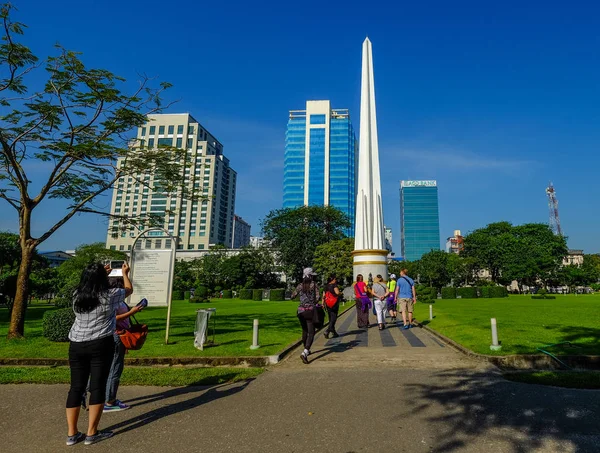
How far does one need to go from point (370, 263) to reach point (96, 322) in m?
29.9

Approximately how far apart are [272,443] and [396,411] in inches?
66.0

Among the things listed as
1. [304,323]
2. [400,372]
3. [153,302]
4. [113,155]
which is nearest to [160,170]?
[113,155]

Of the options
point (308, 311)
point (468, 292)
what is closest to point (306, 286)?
point (308, 311)

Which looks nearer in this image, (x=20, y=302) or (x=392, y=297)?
(x=20, y=302)

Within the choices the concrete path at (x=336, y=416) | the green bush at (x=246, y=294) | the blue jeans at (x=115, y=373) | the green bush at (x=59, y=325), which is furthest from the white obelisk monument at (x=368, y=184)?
→ the blue jeans at (x=115, y=373)

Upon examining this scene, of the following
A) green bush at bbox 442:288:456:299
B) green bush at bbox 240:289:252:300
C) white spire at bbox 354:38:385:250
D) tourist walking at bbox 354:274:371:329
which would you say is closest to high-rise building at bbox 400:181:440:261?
green bush at bbox 442:288:456:299

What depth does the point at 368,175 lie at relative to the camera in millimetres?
36312

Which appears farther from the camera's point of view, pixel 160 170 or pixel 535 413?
pixel 160 170

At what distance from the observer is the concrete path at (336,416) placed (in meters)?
3.54

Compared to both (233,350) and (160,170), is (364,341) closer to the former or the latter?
(233,350)

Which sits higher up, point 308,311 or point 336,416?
point 308,311

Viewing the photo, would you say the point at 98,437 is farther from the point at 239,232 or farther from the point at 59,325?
the point at 239,232

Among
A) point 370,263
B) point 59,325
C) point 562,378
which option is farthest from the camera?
point 370,263

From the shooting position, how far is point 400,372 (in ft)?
21.2
